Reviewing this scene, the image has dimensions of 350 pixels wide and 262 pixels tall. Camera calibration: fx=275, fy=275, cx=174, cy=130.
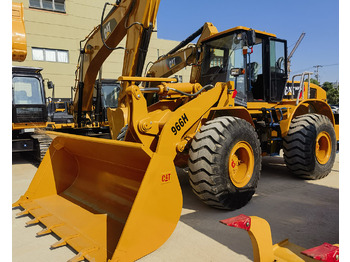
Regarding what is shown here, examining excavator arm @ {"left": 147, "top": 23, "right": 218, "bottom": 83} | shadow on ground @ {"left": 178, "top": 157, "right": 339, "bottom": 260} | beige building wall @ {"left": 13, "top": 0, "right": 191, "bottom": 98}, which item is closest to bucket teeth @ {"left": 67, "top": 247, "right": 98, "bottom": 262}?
shadow on ground @ {"left": 178, "top": 157, "right": 339, "bottom": 260}

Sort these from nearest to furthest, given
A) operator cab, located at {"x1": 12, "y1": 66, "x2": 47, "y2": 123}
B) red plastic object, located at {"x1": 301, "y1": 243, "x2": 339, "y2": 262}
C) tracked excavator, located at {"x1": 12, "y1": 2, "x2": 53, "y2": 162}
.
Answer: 1. red plastic object, located at {"x1": 301, "y1": 243, "x2": 339, "y2": 262}
2. tracked excavator, located at {"x1": 12, "y1": 2, "x2": 53, "y2": 162}
3. operator cab, located at {"x1": 12, "y1": 66, "x2": 47, "y2": 123}

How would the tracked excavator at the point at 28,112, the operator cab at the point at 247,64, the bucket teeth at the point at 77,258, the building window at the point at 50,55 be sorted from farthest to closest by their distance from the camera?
the building window at the point at 50,55, the tracked excavator at the point at 28,112, the operator cab at the point at 247,64, the bucket teeth at the point at 77,258

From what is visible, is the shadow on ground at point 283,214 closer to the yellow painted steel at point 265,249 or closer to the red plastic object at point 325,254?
the yellow painted steel at point 265,249

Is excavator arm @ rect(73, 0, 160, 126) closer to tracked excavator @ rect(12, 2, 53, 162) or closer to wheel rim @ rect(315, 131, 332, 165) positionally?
tracked excavator @ rect(12, 2, 53, 162)

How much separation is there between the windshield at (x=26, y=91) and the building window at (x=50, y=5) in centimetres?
1217

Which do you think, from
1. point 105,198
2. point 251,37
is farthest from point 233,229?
point 251,37

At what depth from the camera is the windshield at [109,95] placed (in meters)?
10.1

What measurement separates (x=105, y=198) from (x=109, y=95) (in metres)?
7.04

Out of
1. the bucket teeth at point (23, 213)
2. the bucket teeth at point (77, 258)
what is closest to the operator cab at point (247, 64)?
the bucket teeth at point (77, 258)

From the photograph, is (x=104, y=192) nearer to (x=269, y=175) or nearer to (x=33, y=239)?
(x=33, y=239)

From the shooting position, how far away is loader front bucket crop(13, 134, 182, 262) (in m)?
2.62

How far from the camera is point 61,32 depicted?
18.0 m

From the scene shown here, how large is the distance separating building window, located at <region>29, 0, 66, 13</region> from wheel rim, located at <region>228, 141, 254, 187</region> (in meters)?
18.1

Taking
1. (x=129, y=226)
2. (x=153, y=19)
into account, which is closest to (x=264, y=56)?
(x=153, y=19)
